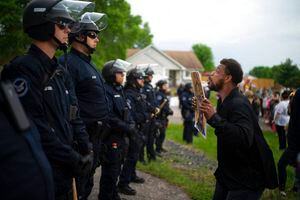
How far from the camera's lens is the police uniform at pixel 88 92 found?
15.3 feet

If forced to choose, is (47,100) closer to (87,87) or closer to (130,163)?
(87,87)

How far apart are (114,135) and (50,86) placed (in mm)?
2986

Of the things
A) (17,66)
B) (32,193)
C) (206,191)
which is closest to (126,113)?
(206,191)

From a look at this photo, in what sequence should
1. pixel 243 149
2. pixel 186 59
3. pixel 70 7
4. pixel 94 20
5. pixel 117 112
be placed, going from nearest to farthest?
pixel 70 7 → pixel 243 149 → pixel 94 20 → pixel 117 112 → pixel 186 59

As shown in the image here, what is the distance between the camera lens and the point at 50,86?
10.2ft

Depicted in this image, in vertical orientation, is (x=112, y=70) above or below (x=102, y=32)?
below

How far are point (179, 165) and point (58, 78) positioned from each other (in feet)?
24.4

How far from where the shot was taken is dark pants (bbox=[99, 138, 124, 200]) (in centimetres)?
579

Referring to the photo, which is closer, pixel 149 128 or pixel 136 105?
pixel 136 105

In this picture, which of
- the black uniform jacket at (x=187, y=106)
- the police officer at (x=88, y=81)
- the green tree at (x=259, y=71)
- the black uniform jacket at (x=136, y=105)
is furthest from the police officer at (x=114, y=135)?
the green tree at (x=259, y=71)

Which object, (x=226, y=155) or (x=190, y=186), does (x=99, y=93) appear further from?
(x=190, y=186)

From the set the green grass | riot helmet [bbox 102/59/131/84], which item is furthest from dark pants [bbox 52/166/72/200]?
the green grass

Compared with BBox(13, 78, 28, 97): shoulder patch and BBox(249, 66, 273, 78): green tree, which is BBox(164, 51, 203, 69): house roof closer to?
BBox(249, 66, 273, 78): green tree

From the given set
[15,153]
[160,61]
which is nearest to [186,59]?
[160,61]
